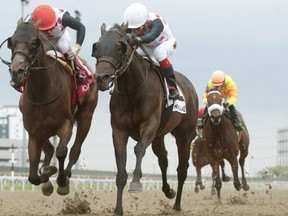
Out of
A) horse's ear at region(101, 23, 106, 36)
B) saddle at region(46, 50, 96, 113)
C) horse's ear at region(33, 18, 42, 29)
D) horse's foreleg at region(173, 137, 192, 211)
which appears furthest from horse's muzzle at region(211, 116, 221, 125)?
horse's ear at region(101, 23, 106, 36)

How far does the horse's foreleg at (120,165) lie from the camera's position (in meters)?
8.82

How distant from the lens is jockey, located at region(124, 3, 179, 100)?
9.48 meters

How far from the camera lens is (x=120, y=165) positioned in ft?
29.3

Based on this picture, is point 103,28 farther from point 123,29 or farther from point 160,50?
point 160,50

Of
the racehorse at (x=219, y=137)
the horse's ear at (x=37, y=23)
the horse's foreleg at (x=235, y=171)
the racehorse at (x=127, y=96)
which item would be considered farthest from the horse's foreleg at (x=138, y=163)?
the horse's foreleg at (x=235, y=171)

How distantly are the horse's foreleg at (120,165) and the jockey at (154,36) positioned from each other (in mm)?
1050

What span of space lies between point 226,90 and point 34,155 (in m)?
6.51

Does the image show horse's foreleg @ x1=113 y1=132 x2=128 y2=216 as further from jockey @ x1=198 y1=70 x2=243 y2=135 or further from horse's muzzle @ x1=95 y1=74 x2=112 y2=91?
jockey @ x1=198 y1=70 x2=243 y2=135

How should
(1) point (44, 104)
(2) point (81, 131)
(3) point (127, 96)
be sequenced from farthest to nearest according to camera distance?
(2) point (81, 131) → (1) point (44, 104) → (3) point (127, 96)

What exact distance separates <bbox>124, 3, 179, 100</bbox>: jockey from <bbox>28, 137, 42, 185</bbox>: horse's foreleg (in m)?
1.64

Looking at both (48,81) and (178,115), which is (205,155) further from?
(48,81)

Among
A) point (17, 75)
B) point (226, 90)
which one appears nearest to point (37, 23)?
point (17, 75)

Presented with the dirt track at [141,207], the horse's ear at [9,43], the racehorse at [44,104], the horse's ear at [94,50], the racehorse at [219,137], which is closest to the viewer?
the horse's ear at [94,50]

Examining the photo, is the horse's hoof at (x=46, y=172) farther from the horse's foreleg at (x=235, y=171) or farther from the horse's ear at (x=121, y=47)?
the horse's foreleg at (x=235, y=171)
